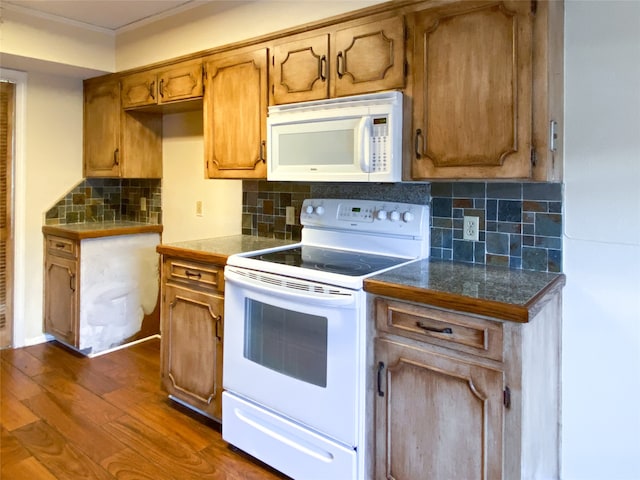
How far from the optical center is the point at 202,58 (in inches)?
107

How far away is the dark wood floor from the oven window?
50cm

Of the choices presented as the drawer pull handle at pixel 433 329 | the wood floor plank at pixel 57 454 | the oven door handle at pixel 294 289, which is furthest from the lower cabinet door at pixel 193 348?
the drawer pull handle at pixel 433 329

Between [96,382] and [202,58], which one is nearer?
[202,58]

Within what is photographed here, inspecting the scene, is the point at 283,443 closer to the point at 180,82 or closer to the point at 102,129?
the point at 180,82

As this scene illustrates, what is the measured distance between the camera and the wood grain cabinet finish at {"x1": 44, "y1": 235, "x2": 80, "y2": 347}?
3.23 m

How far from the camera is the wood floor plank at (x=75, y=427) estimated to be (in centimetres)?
219

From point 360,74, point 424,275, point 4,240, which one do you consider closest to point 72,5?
point 4,240

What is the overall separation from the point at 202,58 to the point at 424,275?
72.2 inches

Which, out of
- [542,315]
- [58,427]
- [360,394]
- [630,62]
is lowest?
[58,427]

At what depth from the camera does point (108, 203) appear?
12.5 ft

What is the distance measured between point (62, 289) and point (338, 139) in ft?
7.93

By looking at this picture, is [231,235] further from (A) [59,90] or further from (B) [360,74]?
(A) [59,90]

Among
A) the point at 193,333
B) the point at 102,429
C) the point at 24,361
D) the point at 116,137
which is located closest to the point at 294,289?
the point at 193,333

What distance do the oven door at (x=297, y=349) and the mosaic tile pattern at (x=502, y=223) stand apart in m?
0.66
